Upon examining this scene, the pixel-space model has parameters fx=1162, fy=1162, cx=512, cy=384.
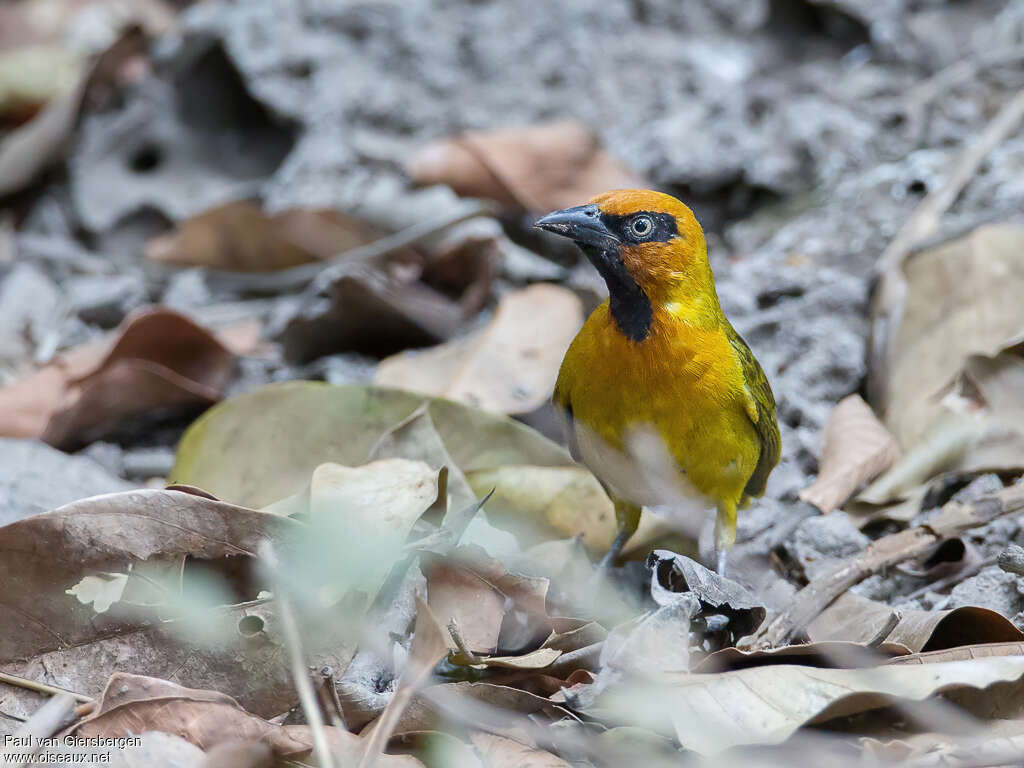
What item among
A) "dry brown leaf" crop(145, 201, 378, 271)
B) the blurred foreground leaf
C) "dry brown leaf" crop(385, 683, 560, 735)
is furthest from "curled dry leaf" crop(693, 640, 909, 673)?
"dry brown leaf" crop(145, 201, 378, 271)

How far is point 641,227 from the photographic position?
340 cm

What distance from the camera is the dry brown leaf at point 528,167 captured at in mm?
5320

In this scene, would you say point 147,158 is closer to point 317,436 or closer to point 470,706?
point 317,436

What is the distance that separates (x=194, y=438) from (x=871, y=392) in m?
2.38

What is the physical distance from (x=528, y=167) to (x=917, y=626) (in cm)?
314

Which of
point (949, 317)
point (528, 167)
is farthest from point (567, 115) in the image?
point (949, 317)

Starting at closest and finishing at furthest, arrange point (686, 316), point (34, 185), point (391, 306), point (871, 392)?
1. point (686, 316)
2. point (871, 392)
3. point (391, 306)
4. point (34, 185)

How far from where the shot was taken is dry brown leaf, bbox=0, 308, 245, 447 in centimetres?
412

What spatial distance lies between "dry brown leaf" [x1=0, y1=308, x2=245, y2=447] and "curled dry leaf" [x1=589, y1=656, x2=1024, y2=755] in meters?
2.39

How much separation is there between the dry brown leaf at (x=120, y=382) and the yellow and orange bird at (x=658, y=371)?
1.59 meters

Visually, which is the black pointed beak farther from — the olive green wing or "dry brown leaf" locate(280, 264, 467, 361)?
"dry brown leaf" locate(280, 264, 467, 361)

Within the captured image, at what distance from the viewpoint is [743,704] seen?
2422 mm

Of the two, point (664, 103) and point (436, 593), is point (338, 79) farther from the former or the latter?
point (436, 593)

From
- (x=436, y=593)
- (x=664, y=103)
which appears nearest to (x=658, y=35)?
(x=664, y=103)
